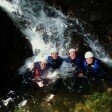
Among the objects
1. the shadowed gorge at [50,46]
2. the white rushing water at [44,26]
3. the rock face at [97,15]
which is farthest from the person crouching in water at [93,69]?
the rock face at [97,15]

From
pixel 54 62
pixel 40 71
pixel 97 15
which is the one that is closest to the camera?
pixel 40 71

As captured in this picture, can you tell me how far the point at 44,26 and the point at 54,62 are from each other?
213cm

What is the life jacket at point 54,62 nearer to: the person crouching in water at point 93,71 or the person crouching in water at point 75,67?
the person crouching in water at point 75,67

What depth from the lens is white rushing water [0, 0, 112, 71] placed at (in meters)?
11.5

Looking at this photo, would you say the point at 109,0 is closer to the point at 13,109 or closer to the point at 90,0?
the point at 90,0

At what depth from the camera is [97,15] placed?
455 inches

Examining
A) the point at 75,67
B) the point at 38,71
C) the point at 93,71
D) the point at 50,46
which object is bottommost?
the point at 93,71

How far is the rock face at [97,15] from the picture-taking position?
1148 centimetres

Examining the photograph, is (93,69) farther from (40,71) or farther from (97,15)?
(97,15)

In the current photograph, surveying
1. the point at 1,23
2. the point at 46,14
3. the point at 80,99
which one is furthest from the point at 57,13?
the point at 80,99

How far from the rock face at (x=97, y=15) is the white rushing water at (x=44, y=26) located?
28cm

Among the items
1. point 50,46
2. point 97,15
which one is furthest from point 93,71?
point 97,15

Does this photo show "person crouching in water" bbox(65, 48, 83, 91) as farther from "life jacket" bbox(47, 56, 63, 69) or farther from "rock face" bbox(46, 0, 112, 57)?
"rock face" bbox(46, 0, 112, 57)

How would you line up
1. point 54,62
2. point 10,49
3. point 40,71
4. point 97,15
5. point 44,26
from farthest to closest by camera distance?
point 44,26 → point 97,15 → point 54,62 → point 10,49 → point 40,71
